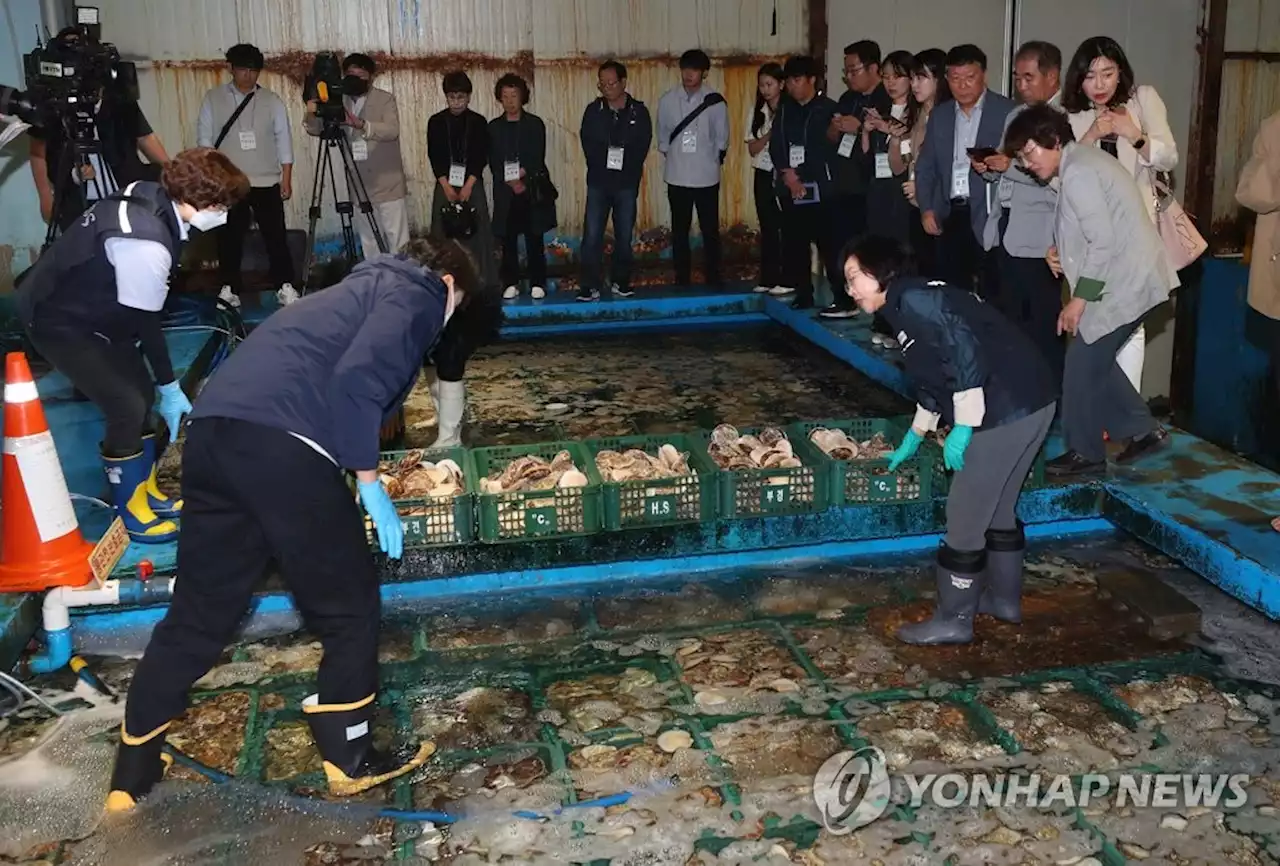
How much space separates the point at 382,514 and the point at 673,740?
3.14 feet

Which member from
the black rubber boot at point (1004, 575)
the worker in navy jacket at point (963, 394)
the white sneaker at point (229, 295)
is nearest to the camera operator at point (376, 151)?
the white sneaker at point (229, 295)

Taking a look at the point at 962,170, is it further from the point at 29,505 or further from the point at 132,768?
the point at 132,768

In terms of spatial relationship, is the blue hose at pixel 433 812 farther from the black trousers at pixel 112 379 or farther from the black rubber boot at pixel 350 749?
the black trousers at pixel 112 379

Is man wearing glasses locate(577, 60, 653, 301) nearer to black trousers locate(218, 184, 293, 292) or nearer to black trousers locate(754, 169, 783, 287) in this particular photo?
black trousers locate(754, 169, 783, 287)

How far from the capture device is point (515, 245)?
834cm

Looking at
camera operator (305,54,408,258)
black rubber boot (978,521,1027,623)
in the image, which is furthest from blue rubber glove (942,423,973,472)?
camera operator (305,54,408,258)

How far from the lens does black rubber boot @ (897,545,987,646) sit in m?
3.52

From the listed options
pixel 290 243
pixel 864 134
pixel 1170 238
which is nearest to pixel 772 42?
pixel 864 134

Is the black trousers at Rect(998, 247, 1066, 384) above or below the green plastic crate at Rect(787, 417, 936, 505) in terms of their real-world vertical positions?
above

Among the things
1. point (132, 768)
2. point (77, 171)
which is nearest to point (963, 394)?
point (132, 768)

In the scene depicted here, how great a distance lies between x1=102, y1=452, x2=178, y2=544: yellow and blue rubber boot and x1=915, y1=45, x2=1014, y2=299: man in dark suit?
353 cm

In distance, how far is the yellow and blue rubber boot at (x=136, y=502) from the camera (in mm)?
4172

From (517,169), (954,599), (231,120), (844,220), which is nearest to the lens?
(954,599)

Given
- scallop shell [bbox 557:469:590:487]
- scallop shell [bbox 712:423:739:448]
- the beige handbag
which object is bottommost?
scallop shell [bbox 557:469:590:487]
